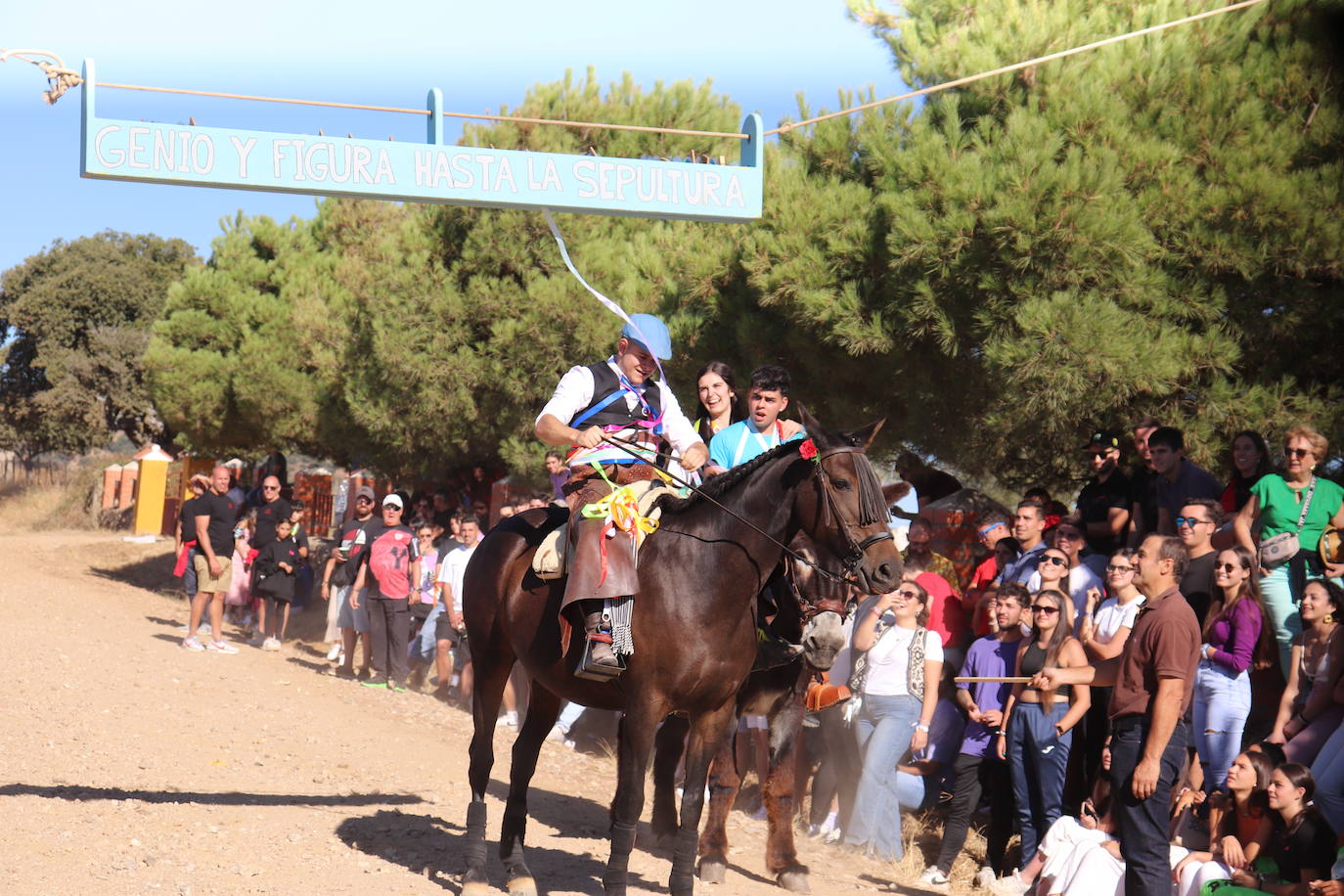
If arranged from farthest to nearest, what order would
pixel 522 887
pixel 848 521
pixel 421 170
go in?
pixel 421 170, pixel 522 887, pixel 848 521

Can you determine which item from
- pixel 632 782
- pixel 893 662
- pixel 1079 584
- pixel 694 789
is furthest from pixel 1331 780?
pixel 632 782

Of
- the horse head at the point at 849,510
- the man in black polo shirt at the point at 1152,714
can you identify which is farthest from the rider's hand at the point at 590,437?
the man in black polo shirt at the point at 1152,714

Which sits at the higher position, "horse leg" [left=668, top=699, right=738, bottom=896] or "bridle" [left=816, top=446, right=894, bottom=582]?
"bridle" [left=816, top=446, right=894, bottom=582]

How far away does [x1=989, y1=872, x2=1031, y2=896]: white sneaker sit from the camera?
7.58 m

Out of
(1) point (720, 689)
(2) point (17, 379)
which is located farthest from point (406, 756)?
(2) point (17, 379)

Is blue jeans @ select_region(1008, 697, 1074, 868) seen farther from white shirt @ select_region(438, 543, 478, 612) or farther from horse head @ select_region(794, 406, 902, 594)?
white shirt @ select_region(438, 543, 478, 612)

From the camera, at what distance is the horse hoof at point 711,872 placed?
7609 millimetres

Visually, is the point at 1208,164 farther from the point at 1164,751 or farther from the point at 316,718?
the point at 316,718

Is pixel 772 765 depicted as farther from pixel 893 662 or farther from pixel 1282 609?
pixel 1282 609

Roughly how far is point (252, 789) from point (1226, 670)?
625cm

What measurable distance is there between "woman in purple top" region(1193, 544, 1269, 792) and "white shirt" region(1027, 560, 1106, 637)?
118cm

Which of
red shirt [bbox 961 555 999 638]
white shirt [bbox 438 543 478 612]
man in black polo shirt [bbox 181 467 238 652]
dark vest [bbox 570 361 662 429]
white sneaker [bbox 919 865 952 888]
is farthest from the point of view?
man in black polo shirt [bbox 181 467 238 652]

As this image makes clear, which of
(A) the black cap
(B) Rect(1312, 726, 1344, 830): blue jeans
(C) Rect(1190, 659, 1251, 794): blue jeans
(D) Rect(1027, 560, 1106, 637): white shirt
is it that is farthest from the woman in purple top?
(A) the black cap

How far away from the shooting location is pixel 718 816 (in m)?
7.74
